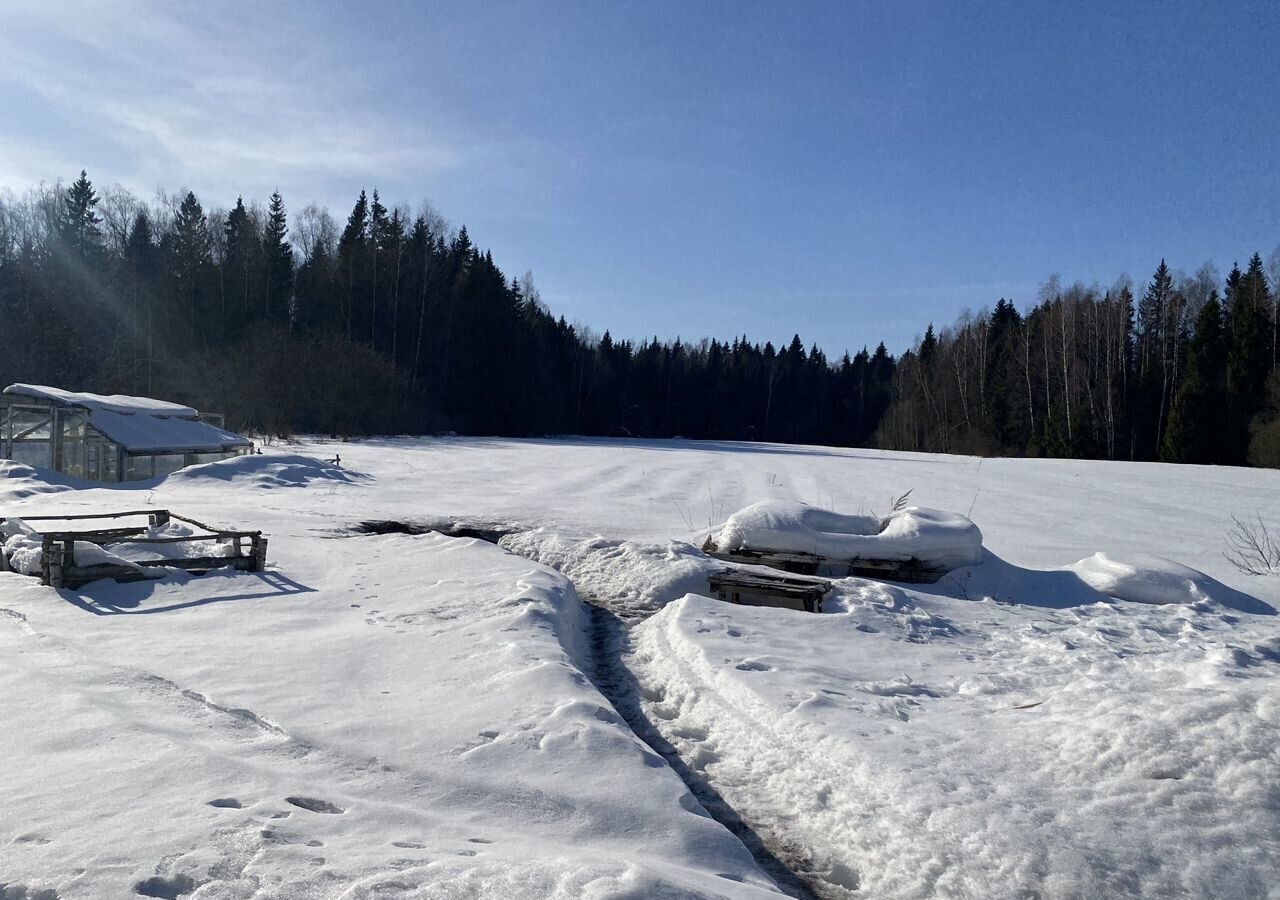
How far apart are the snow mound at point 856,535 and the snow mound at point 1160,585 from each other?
5.18 feet

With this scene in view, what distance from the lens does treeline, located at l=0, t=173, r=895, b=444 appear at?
3888 centimetres

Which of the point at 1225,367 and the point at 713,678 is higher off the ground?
the point at 1225,367

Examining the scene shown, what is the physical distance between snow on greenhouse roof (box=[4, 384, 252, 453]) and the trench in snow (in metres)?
12.5

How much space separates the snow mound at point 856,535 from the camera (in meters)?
10.8

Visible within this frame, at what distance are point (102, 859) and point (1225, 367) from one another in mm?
52941

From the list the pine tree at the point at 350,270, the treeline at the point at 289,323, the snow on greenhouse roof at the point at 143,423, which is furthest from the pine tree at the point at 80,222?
the snow on greenhouse roof at the point at 143,423

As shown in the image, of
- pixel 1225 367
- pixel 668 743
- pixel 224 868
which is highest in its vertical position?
pixel 1225 367

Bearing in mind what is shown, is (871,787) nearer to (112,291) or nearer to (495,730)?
(495,730)

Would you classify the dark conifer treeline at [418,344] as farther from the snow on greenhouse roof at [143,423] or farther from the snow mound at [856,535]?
the snow mound at [856,535]

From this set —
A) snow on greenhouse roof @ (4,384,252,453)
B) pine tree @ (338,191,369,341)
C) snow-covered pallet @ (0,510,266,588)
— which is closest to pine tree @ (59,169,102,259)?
pine tree @ (338,191,369,341)

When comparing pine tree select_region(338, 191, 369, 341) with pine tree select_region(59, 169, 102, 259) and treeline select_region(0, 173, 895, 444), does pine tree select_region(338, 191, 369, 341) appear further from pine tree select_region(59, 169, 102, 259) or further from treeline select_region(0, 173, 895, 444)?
pine tree select_region(59, 169, 102, 259)

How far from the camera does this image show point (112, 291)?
4853 cm

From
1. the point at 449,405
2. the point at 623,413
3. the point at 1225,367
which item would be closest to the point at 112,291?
the point at 449,405

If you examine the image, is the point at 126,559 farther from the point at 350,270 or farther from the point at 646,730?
the point at 350,270
